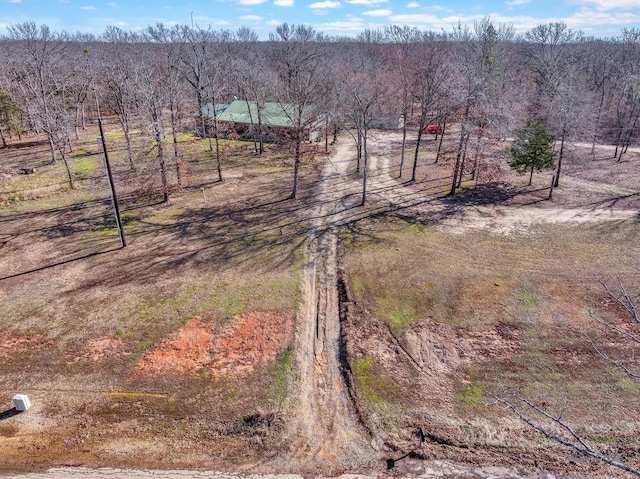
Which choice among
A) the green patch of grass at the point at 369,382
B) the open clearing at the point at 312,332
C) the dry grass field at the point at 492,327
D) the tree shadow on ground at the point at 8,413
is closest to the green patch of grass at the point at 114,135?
the open clearing at the point at 312,332

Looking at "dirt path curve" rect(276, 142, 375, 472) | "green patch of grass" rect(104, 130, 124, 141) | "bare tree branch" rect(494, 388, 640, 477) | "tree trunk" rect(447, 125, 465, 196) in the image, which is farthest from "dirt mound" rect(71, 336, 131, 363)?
"green patch of grass" rect(104, 130, 124, 141)

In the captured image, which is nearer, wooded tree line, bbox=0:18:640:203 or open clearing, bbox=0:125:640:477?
open clearing, bbox=0:125:640:477

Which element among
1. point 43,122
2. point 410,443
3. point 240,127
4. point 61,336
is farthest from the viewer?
point 240,127

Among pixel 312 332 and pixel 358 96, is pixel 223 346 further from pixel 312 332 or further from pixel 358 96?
pixel 358 96

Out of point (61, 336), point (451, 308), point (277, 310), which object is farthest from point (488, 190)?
point (61, 336)

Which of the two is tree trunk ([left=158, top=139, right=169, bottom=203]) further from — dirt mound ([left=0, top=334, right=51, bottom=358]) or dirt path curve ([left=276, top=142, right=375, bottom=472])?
dirt mound ([left=0, top=334, right=51, bottom=358])

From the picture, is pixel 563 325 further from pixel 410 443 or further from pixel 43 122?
pixel 43 122
